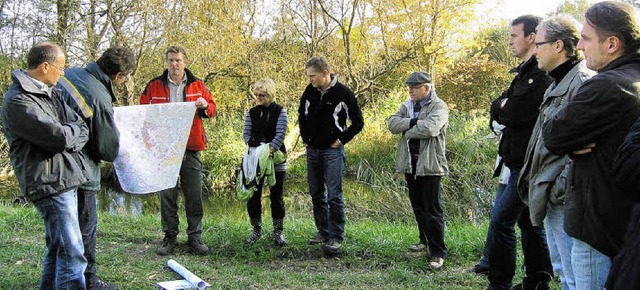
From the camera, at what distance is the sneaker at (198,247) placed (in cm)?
513

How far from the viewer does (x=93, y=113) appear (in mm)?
3699

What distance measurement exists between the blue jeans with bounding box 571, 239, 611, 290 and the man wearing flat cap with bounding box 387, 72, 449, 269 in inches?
84.5

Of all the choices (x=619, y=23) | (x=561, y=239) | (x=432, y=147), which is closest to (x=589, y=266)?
(x=561, y=239)

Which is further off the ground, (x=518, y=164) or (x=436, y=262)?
(x=518, y=164)

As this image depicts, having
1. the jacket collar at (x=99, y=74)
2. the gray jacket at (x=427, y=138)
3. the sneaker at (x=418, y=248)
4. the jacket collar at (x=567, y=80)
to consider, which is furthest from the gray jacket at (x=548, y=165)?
the jacket collar at (x=99, y=74)

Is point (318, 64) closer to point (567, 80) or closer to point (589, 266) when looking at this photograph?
point (567, 80)

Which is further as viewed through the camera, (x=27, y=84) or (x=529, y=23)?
(x=529, y=23)

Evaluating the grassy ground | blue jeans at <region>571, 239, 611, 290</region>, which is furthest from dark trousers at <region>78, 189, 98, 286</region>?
blue jeans at <region>571, 239, 611, 290</region>

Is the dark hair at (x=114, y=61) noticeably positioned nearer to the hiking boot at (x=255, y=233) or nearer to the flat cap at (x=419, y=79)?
the hiking boot at (x=255, y=233)

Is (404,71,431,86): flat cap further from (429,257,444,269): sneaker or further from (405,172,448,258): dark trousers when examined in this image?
(429,257,444,269): sneaker

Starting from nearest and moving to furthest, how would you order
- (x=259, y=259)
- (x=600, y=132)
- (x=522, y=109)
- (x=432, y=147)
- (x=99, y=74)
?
(x=600, y=132), (x=522, y=109), (x=99, y=74), (x=432, y=147), (x=259, y=259)

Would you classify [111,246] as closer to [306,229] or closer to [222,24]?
[306,229]

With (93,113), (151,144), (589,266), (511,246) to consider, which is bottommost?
(511,246)

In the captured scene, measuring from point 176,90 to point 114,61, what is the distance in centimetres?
116
